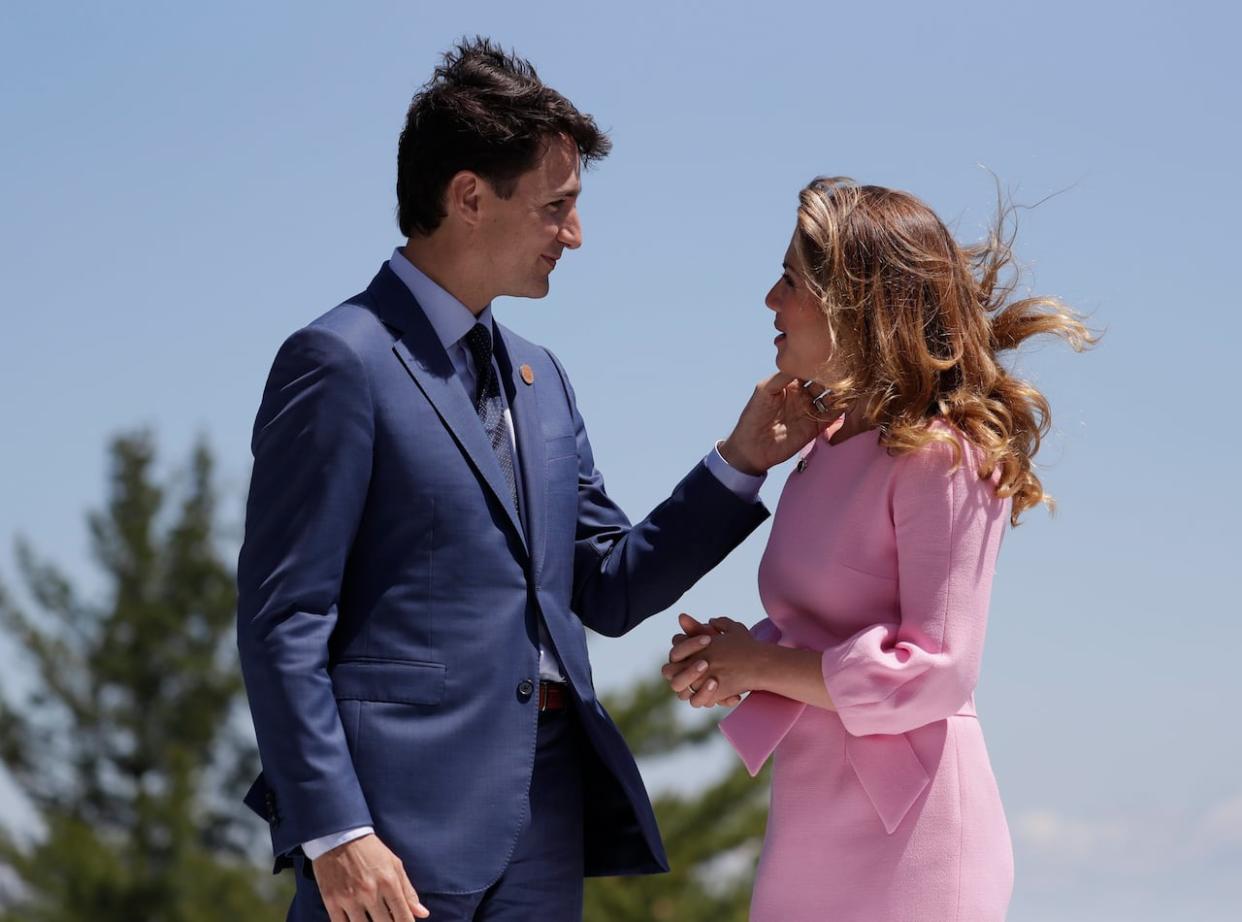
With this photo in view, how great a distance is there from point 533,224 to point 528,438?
381mm

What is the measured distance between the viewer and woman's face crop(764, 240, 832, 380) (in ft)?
8.57

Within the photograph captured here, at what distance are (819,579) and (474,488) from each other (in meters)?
0.59

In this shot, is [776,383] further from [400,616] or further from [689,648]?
[400,616]

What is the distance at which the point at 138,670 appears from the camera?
15.3m

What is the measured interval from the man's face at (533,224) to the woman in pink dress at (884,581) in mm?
416

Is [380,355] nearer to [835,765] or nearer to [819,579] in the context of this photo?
[819,579]

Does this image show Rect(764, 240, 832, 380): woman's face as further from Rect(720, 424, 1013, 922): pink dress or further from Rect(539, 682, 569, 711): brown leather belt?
Rect(539, 682, 569, 711): brown leather belt

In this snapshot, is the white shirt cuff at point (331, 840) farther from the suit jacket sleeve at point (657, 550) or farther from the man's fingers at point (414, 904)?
the suit jacket sleeve at point (657, 550)

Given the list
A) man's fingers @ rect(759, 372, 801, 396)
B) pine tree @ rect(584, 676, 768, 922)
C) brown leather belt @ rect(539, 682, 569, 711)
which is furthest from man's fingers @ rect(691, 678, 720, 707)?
pine tree @ rect(584, 676, 768, 922)

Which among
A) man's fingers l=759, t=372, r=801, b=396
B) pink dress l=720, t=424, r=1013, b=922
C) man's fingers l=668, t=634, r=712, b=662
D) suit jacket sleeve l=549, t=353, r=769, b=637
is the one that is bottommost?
pink dress l=720, t=424, r=1013, b=922

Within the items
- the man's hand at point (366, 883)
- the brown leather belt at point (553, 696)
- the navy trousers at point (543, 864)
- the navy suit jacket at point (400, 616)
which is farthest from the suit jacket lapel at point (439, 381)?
the man's hand at point (366, 883)

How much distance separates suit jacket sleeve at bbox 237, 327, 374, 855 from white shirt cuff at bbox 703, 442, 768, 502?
0.68 meters

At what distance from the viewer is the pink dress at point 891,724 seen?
7.81 feet

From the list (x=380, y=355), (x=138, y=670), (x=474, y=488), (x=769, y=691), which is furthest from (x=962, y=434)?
(x=138, y=670)
